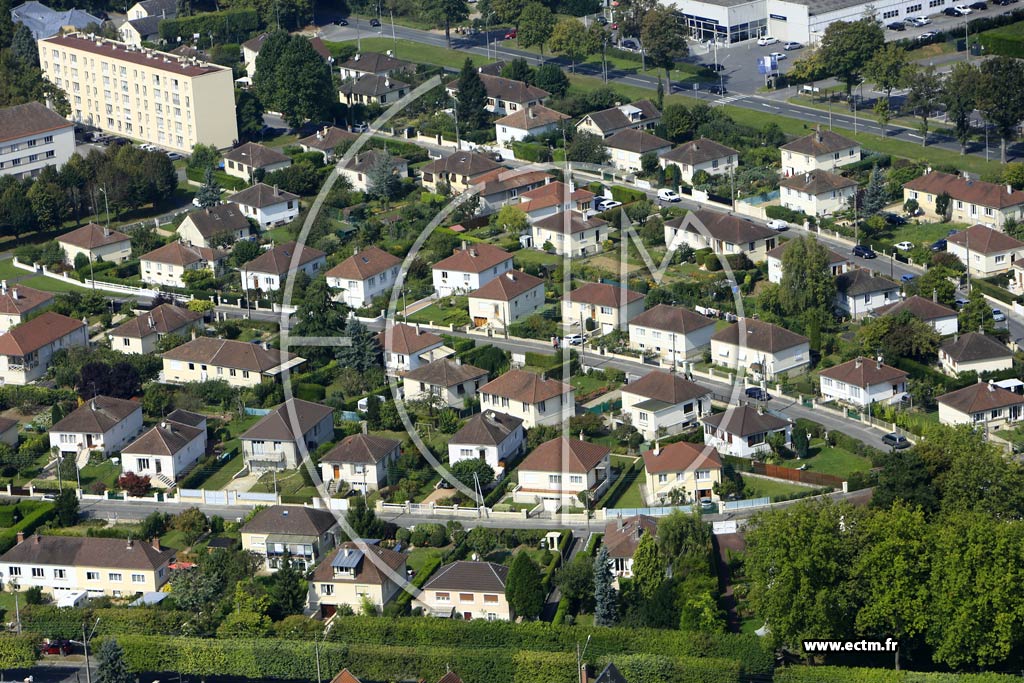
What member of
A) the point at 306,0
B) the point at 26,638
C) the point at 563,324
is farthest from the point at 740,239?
the point at 306,0

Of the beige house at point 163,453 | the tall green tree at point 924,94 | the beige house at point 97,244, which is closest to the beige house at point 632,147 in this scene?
the tall green tree at point 924,94

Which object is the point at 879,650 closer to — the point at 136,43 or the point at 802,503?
the point at 802,503

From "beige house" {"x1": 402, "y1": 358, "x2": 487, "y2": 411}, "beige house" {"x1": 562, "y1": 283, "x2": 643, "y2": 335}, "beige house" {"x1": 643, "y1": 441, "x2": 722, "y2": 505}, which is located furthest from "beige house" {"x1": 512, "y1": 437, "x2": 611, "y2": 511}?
"beige house" {"x1": 562, "y1": 283, "x2": 643, "y2": 335}

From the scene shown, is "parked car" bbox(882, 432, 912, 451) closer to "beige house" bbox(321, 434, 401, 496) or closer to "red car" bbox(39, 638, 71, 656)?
"beige house" bbox(321, 434, 401, 496)

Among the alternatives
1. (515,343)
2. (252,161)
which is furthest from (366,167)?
(515,343)

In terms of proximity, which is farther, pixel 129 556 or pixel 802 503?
pixel 129 556
